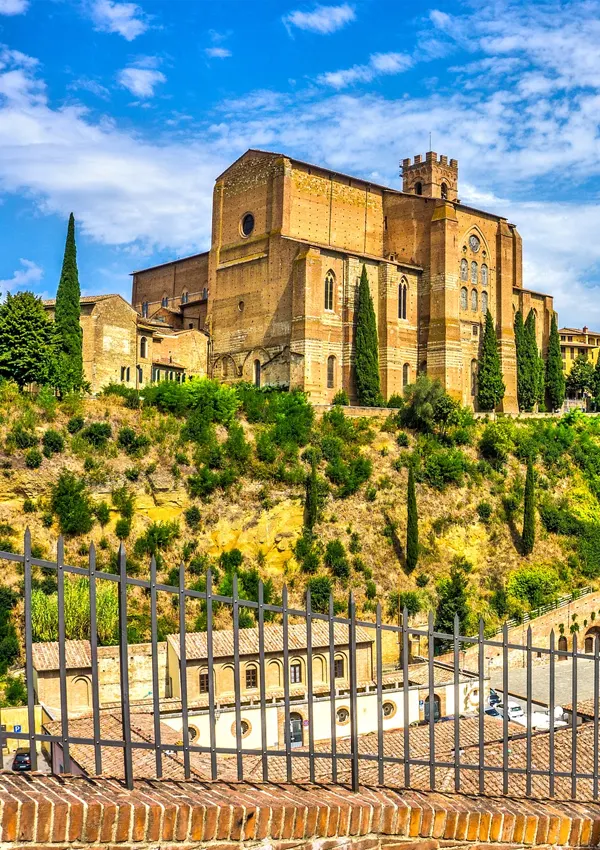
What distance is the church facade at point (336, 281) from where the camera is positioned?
1907 inches

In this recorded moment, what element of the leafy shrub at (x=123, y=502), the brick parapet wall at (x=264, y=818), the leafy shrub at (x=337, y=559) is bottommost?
the leafy shrub at (x=337, y=559)

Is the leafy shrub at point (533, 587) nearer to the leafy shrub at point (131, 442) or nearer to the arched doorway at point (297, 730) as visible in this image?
the arched doorway at point (297, 730)

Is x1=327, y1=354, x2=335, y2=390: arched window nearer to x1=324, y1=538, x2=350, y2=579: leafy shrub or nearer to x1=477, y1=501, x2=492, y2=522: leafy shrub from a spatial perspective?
x1=477, y1=501, x2=492, y2=522: leafy shrub

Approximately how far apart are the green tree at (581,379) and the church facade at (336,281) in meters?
13.5

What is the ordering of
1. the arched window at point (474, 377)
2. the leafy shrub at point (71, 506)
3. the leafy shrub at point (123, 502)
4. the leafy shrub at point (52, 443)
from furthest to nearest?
the arched window at point (474, 377), the leafy shrub at point (123, 502), the leafy shrub at point (52, 443), the leafy shrub at point (71, 506)

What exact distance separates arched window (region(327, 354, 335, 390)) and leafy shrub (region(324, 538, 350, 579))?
11.2m

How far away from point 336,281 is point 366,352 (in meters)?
4.27

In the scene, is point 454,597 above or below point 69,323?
below

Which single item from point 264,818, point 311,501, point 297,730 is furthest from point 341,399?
point 264,818

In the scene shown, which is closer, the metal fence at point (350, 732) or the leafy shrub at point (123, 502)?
the metal fence at point (350, 732)

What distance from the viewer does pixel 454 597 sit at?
3928 centimetres

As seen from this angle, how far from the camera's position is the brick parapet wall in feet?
18.7

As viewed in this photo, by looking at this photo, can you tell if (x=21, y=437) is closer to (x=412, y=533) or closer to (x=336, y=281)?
(x=412, y=533)

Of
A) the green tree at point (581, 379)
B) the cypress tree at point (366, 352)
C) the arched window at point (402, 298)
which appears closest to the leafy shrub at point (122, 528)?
the cypress tree at point (366, 352)
